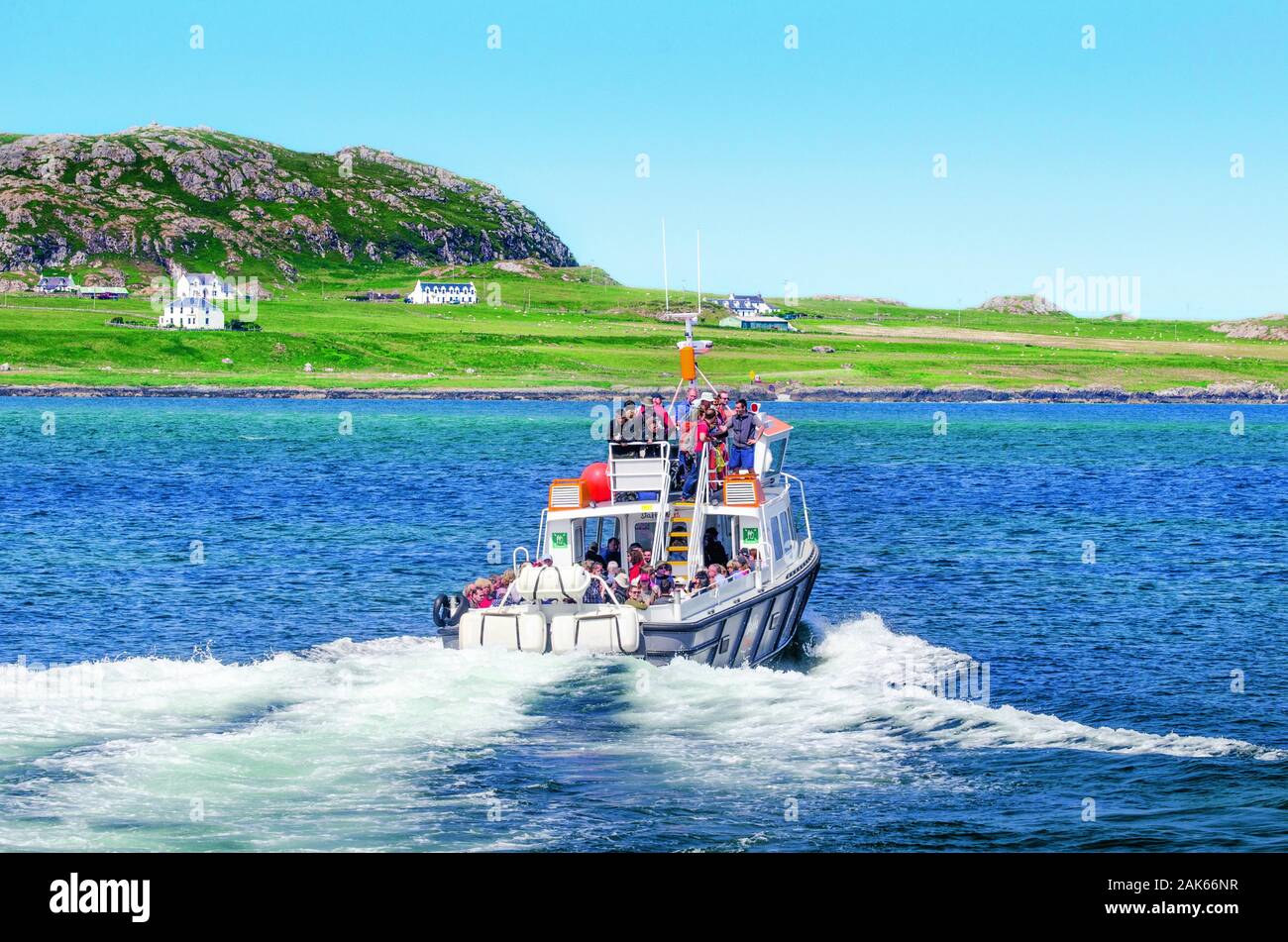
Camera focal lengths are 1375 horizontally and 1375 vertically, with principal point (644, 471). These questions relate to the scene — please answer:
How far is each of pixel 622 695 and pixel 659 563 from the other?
5427mm

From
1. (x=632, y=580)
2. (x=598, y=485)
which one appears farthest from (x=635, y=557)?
(x=598, y=485)

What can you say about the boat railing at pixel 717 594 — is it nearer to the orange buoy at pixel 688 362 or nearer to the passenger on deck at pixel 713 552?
the passenger on deck at pixel 713 552

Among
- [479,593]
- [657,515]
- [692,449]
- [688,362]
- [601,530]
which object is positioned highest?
[688,362]

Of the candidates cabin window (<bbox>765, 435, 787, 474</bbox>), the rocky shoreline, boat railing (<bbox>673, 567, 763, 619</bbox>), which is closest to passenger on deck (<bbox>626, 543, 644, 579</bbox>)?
boat railing (<bbox>673, 567, 763, 619</bbox>)

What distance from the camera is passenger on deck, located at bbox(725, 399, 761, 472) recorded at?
34938mm

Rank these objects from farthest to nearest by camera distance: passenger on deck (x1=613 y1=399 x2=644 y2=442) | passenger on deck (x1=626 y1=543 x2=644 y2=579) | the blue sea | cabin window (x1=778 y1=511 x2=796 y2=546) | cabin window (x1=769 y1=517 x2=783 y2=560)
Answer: cabin window (x1=778 y1=511 x2=796 y2=546) → cabin window (x1=769 y1=517 x2=783 y2=560) → passenger on deck (x1=613 y1=399 x2=644 y2=442) → passenger on deck (x1=626 y1=543 x2=644 y2=579) → the blue sea

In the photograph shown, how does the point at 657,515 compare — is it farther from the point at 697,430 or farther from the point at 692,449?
the point at 697,430

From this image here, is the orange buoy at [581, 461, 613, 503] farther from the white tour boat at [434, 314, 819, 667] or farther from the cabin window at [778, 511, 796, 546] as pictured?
the cabin window at [778, 511, 796, 546]

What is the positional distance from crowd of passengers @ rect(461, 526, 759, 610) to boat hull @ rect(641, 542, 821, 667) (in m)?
0.76

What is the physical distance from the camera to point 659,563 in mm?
31641

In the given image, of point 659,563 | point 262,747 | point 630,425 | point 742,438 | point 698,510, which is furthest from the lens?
point 742,438

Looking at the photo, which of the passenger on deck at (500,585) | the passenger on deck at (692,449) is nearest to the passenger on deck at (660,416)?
the passenger on deck at (692,449)

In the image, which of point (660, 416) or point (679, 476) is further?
point (679, 476)
